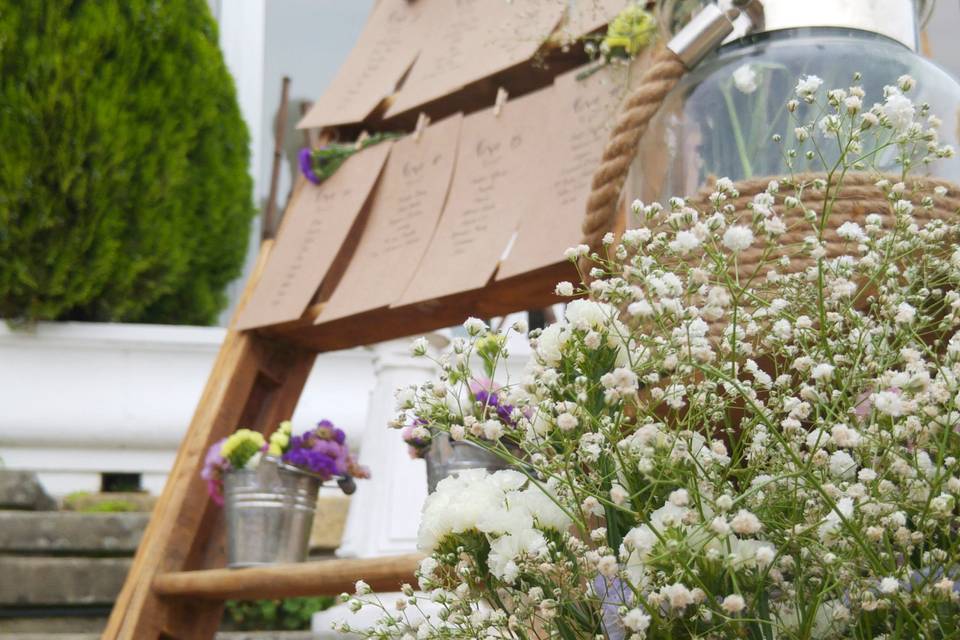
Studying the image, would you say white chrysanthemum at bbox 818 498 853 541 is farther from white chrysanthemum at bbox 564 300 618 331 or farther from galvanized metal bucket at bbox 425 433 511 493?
galvanized metal bucket at bbox 425 433 511 493

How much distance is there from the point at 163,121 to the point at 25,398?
871 millimetres

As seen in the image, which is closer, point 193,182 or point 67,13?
point 67,13

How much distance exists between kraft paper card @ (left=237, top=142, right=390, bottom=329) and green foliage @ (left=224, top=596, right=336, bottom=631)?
1.13 metres

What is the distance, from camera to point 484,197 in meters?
1.57

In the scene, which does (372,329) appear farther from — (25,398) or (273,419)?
(25,398)

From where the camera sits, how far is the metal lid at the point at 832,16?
979mm

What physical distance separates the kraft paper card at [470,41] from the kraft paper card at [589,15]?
26 mm

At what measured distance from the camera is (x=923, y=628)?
0.58m

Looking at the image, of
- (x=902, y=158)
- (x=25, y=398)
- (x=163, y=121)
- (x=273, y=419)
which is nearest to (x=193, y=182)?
(x=163, y=121)

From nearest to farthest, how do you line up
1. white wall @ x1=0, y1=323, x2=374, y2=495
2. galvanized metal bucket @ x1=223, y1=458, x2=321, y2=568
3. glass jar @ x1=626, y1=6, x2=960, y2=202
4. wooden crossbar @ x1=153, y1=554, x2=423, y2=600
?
glass jar @ x1=626, y1=6, x2=960, y2=202, wooden crossbar @ x1=153, y1=554, x2=423, y2=600, galvanized metal bucket @ x1=223, y1=458, x2=321, y2=568, white wall @ x1=0, y1=323, x2=374, y2=495

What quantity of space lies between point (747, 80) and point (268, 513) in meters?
1.01

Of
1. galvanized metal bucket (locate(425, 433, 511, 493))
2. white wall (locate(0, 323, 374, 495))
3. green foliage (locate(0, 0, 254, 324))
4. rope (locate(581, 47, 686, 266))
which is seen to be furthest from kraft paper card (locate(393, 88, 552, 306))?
green foliage (locate(0, 0, 254, 324))

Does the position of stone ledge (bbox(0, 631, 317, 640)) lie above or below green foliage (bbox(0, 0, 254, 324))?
below

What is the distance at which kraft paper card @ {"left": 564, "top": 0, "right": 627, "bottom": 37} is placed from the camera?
4.82ft
